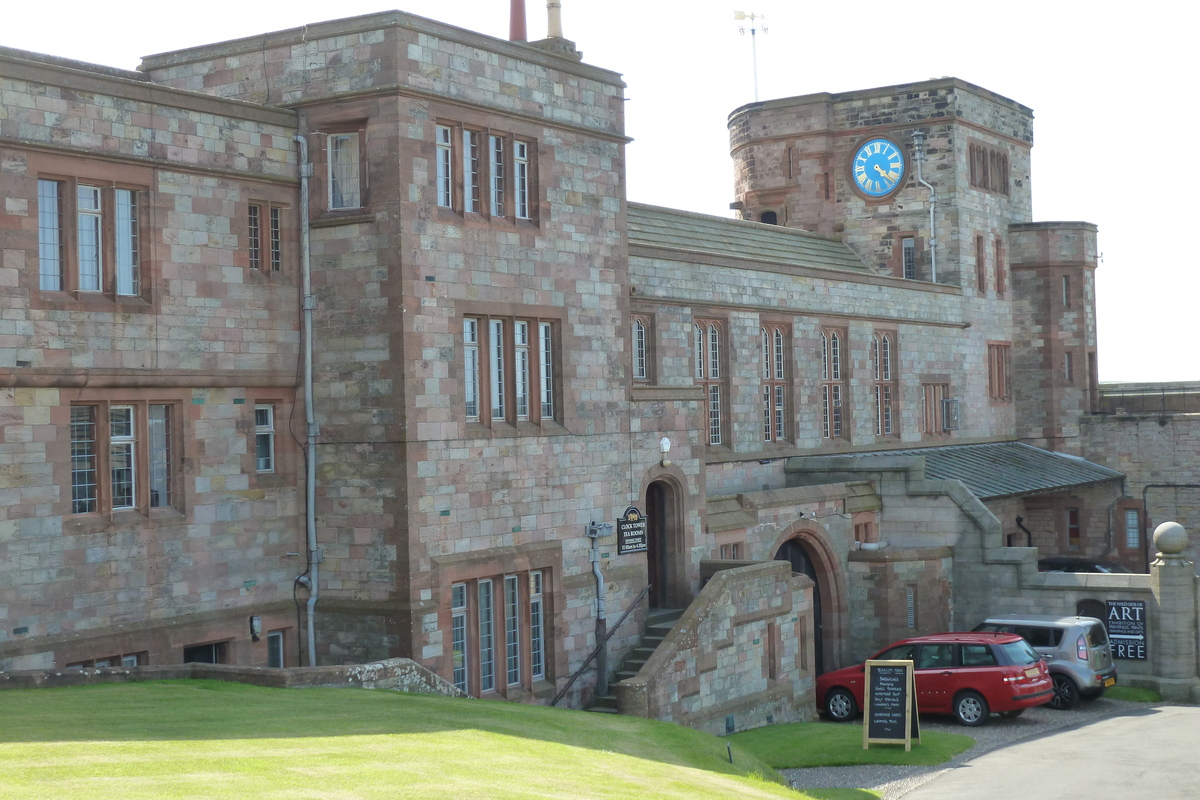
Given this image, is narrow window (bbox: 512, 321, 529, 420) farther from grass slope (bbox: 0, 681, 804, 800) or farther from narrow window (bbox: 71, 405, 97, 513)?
narrow window (bbox: 71, 405, 97, 513)

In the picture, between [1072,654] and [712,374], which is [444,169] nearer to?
[712,374]

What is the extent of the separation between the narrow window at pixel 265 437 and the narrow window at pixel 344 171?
3143 mm

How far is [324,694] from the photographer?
1727 centimetres

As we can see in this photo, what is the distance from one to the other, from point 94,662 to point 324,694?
3.55 meters

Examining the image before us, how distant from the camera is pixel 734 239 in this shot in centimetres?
3719

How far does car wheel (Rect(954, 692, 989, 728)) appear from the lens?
2567 centimetres

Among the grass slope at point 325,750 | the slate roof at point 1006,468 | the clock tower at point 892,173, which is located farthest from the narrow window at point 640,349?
the clock tower at point 892,173

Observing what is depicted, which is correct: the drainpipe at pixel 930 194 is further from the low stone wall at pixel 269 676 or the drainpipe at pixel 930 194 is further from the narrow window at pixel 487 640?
the low stone wall at pixel 269 676

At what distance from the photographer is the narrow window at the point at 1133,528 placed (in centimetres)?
4506

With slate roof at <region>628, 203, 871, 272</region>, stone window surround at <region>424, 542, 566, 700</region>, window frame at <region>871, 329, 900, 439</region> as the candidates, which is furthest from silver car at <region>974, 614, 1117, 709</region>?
window frame at <region>871, 329, 900, 439</region>

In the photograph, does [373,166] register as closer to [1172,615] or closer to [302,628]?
[302,628]

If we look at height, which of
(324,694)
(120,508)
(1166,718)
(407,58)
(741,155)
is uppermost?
(741,155)

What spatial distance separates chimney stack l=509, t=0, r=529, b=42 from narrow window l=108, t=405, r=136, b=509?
32.0 ft

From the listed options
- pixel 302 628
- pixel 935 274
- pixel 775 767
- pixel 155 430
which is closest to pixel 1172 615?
pixel 775 767
